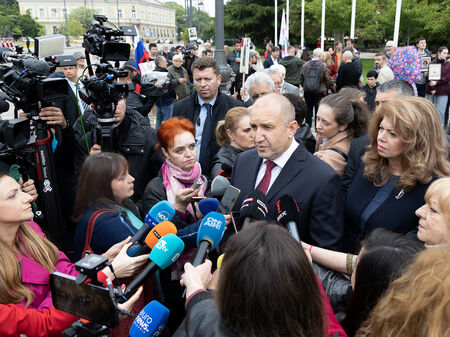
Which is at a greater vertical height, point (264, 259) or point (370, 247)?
point (264, 259)

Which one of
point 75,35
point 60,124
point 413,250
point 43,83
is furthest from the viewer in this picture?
point 75,35

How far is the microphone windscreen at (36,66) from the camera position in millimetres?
3016

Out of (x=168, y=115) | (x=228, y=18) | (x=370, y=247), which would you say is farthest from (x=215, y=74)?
(x=228, y=18)

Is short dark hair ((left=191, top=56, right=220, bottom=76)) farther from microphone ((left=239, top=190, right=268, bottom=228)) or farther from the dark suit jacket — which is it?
microphone ((left=239, top=190, right=268, bottom=228))

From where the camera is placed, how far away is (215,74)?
4.66m

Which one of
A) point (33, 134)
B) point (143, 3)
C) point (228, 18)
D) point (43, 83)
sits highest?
point (143, 3)

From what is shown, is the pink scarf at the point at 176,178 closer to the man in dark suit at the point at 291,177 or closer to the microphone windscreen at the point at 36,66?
the man in dark suit at the point at 291,177

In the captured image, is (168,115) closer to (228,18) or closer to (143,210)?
(143,210)

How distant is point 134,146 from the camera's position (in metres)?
3.71

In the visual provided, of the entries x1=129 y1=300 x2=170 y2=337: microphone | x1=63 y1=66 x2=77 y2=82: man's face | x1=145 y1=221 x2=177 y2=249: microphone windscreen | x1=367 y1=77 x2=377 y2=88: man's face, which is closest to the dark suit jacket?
x1=145 y1=221 x2=177 y2=249: microphone windscreen

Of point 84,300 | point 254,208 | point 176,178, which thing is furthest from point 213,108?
point 84,300

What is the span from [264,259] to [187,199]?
135 centimetres

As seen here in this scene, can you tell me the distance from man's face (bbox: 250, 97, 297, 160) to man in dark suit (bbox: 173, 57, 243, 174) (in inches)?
71.5

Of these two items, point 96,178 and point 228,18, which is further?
point 228,18
